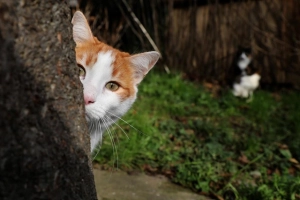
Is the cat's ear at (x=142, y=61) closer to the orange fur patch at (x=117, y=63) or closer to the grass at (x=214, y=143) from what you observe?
the orange fur patch at (x=117, y=63)

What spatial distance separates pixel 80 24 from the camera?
7.82 feet

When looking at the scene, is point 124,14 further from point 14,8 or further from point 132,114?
point 14,8

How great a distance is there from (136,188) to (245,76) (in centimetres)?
366

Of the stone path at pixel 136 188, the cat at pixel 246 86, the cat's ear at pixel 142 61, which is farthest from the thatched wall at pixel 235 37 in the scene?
the cat's ear at pixel 142 61

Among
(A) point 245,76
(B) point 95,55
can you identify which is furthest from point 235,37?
(B) point 95,55

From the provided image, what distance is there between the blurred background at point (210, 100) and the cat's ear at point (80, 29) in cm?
58

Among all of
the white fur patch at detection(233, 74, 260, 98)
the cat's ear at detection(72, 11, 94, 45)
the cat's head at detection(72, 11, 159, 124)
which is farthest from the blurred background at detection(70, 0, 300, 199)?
the cat's ear at detection(72, 11, 94, 45)

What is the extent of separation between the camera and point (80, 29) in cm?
242

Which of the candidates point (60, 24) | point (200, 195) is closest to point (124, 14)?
point (200, 195)

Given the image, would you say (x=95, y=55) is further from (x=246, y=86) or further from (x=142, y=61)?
(x=246, y=86)

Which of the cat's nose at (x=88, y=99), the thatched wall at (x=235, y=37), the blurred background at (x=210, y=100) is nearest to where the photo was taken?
the cat's nose at (x=88, y=99)

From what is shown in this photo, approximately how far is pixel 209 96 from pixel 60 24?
14.0ft

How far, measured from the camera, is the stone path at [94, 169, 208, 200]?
290 centimetres

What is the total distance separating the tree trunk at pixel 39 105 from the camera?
4.15 ft
